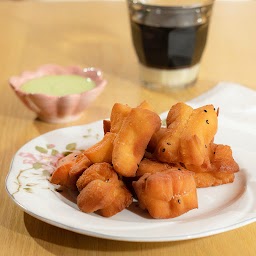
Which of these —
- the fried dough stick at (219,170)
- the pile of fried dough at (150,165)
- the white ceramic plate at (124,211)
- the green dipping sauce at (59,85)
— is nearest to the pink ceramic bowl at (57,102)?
the green dipping sauce at (59,85)

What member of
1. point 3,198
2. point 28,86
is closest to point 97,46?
point 28,86

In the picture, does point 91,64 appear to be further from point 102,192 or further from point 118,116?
point 102,192

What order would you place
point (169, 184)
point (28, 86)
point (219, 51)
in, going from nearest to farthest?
point (169, 184)
point (28, 86)
point (219, 51)

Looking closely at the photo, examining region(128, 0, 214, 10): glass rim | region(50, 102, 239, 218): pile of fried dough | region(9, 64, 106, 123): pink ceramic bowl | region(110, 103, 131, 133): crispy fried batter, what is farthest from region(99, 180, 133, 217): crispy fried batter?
region(128, 0, 214, 10): glass rim

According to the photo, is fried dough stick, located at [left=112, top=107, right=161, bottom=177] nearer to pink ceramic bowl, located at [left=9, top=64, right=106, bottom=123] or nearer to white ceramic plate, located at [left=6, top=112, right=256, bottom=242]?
white ceramic plate, located at [left=6, top=112, right=256, bottom=242]

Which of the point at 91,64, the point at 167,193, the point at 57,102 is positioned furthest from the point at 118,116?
the point at 91,64

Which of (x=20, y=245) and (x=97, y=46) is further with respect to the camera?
(x=97, y=46)

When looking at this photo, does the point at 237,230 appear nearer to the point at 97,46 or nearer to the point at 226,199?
the point at 226,199
